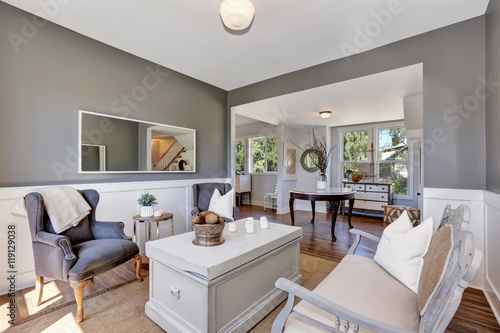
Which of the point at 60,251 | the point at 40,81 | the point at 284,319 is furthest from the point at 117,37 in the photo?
the point at 284,319

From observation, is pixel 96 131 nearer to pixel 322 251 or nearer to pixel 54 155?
pixel 54 155

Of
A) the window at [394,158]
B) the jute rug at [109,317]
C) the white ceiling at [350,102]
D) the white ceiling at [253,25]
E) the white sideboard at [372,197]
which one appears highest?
the white ceiling at [253,25]

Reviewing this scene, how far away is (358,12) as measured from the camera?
2211 mm

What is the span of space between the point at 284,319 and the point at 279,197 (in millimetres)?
4987

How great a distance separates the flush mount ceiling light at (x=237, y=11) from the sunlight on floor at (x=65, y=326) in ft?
8.47

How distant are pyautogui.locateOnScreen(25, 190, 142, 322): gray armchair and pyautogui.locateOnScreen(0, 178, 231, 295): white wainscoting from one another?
19.4 inches

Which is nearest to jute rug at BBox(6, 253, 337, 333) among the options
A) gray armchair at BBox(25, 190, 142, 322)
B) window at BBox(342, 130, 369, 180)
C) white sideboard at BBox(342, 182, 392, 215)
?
gray armchair at BBox(25, 190, 142, 322)

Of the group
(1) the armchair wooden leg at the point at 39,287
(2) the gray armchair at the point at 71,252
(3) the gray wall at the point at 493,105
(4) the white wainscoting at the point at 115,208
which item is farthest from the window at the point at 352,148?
(1) the armchair wooden leg at the point at 39,287

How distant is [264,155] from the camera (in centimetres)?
723

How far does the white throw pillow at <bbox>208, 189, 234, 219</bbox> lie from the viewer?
10.3ft

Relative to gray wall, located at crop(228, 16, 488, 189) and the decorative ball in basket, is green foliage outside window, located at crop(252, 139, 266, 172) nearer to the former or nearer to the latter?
gray wall, located at crop(228, 16, 488, 189)

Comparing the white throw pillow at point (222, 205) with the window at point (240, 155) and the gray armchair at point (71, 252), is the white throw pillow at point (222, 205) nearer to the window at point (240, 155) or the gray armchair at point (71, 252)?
the gray armchair at point (71, 252)

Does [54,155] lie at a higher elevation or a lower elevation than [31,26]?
lower

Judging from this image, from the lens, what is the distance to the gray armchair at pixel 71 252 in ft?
5.66
